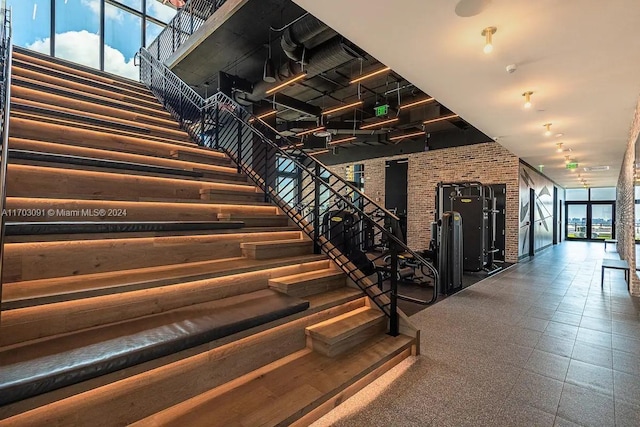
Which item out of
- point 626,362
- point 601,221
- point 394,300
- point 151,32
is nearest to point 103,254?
point 394,300

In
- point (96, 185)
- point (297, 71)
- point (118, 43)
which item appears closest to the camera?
point (96, 185)

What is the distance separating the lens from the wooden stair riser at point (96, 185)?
8.52 feet

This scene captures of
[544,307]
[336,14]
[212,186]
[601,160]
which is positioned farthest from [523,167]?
[212,186]

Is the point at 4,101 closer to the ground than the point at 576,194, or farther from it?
closer to the ground

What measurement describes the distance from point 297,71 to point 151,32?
746cm

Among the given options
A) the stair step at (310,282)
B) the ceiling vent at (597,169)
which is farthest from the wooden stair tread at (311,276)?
the ceiling vent at (597,169)

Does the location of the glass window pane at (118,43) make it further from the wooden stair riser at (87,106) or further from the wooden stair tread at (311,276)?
the wooden stair tread at (311,276)

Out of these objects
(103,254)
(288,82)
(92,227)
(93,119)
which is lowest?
(103,254)

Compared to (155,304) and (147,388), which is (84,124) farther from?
(147,388)

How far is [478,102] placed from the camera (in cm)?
527

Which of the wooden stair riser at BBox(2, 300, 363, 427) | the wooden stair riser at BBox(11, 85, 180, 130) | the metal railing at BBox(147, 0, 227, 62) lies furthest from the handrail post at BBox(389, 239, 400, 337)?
the metal railing at BBox(147, 0, 227, 62)

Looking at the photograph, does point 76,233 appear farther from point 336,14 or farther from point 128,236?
point 336,14

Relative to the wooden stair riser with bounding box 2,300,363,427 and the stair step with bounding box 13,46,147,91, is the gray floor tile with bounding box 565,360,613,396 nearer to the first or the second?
the wooden stair riser with bounding box 2,300,363,427

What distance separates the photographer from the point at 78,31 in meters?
8.54
